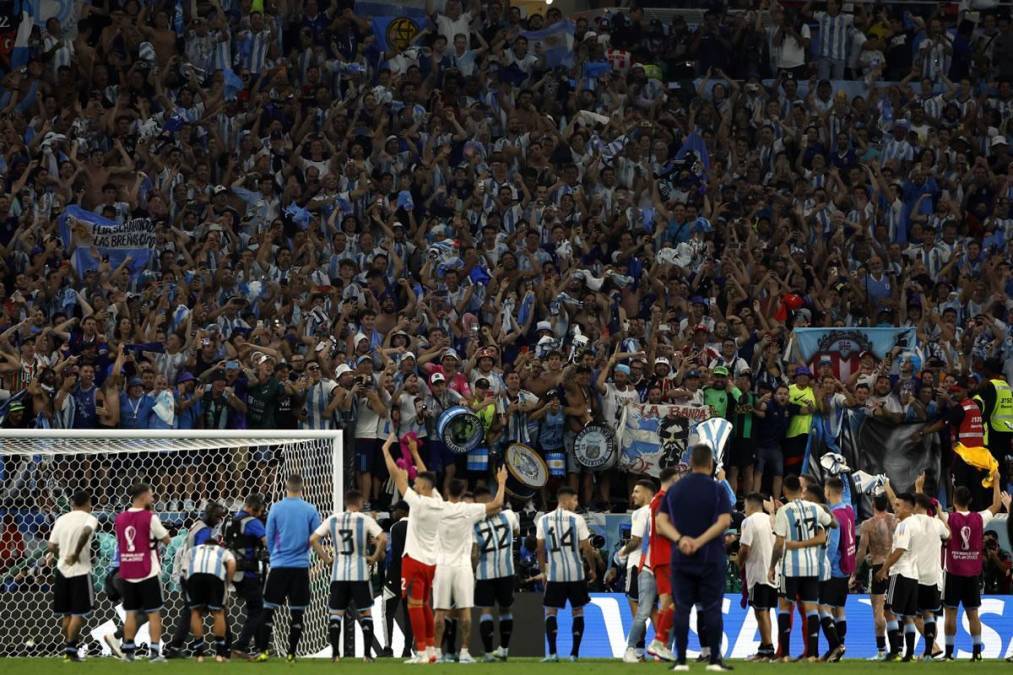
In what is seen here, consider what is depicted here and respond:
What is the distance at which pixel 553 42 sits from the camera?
30.8m

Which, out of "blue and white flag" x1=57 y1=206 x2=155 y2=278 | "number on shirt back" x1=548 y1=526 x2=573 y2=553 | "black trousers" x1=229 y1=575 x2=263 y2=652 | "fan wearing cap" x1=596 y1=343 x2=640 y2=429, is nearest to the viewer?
"black trousers" x1=229 y1=575 x2=263 y2=652

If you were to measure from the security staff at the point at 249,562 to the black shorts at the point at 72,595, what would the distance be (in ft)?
4.96

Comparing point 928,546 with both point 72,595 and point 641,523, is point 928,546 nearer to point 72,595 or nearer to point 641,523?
point 641,523

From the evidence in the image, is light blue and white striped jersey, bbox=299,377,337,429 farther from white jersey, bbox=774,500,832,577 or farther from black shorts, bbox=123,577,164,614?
white jersey, bbox=774,500,832,577

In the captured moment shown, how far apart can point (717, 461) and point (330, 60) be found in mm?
11791

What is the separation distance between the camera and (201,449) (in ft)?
66.9

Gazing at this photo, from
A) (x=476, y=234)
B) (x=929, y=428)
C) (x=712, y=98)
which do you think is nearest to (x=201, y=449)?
(x=476, y=234)

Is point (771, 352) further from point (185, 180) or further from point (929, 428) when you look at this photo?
point (185, 180)

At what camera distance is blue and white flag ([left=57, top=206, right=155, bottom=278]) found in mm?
24203

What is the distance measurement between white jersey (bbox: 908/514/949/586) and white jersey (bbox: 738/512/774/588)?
5.28 feet

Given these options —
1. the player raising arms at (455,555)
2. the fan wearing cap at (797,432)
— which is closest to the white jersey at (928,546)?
the player raising arms at (455,555)

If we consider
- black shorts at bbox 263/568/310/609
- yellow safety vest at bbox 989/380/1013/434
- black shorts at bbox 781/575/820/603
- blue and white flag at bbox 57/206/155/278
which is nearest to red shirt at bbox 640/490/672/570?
black shorts at bbox 781/575/820/603

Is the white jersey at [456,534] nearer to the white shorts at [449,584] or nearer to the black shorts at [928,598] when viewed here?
the white shorts at [449,584]

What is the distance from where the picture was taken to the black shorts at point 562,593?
18.1 meters
